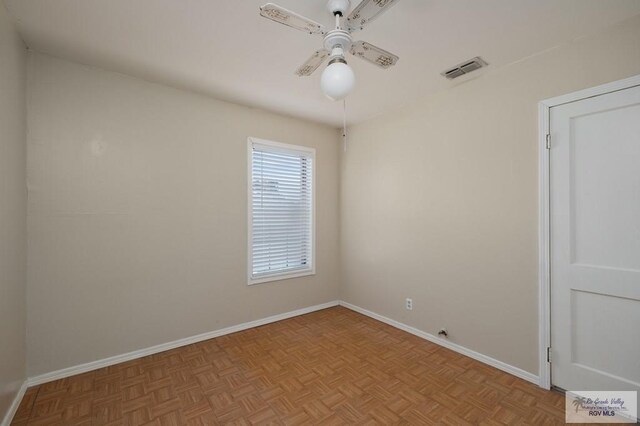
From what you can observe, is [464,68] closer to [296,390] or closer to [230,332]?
[296,390]

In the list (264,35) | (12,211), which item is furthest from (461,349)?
(12,211)

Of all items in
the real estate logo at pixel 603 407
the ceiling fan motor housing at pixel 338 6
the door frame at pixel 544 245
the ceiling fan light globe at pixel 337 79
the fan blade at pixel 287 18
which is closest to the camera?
the fan blade at pixel 287 18

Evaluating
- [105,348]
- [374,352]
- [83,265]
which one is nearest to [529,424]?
[374,352]

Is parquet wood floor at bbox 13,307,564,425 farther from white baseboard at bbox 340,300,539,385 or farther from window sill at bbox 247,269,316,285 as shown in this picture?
window sill at bbox 247,269,316,285

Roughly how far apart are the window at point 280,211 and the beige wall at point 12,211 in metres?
1.89

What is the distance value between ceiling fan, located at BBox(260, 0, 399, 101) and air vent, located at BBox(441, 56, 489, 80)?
108cm

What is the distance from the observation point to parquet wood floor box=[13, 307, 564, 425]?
6.40ft

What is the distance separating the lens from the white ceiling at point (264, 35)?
5.94 ft

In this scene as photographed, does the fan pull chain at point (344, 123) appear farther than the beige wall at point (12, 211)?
Yes

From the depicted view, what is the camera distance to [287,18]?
1.44 m

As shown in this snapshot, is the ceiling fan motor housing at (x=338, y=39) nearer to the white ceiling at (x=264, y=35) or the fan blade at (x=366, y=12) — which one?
the fan blade at (x=366, y=12)

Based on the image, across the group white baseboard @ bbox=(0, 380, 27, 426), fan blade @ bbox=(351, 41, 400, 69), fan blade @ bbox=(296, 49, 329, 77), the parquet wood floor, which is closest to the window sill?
the parquet wood floor

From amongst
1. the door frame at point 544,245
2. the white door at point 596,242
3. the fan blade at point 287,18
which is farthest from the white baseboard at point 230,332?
the fan blade at point 287,18

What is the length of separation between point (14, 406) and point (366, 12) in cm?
331
